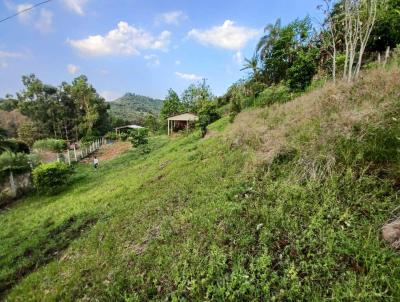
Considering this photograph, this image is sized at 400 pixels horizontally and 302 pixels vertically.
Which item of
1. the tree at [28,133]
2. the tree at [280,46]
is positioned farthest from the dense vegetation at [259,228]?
the tree at [28,133]

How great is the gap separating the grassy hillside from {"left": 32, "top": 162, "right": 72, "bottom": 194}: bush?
6483 mm

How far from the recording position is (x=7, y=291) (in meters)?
4.33

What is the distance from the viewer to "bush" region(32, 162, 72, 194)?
11.7 metres

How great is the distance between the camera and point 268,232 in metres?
3.00

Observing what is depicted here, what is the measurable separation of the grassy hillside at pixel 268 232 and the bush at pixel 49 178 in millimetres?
6483

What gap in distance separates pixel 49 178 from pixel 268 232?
1218 centimetres

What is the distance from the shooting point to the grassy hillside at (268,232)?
2426mm

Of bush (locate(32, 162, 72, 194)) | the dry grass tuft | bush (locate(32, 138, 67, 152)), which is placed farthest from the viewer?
bush (locate(32, 138, 67, 152))

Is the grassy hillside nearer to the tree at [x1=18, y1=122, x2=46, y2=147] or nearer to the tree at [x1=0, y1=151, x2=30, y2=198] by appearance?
the tree at [x1=0, y1=151, x2=30, y2=198]

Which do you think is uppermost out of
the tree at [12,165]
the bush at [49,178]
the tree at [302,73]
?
the tree at [302,73]

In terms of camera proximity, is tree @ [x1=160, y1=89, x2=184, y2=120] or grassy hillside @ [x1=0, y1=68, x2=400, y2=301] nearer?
grassy hillside @ [x1=0, y1=68, x2=400, y2=301]

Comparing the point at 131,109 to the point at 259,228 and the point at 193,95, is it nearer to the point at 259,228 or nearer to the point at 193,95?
the point at 193,95

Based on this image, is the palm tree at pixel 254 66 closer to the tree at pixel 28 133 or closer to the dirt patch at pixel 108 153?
the dirt patch at pixel 108 153

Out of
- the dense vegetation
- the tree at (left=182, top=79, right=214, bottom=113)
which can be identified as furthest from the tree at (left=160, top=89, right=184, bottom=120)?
the dense vegetation
